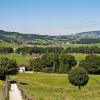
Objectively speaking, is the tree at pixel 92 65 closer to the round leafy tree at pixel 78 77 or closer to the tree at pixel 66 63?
the tree at pixel 66 63

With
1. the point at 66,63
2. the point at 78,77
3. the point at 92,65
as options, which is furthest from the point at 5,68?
the point at 66,63

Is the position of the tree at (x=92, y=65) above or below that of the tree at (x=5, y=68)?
below

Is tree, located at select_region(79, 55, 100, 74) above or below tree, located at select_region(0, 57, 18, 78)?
below

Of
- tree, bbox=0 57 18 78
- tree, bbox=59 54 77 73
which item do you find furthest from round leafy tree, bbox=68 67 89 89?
tree, bbox=59 54 77 73

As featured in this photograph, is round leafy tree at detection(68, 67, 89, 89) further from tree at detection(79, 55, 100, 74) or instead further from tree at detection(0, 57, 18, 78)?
tree at detection(79, 55, 100, 74)

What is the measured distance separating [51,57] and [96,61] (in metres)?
29.3

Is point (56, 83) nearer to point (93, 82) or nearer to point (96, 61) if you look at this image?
point (93, 82)

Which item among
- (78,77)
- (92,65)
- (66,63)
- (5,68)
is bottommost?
(92,65)

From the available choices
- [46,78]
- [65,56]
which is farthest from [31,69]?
[46,78]

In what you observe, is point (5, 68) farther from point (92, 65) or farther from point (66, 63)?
point (66, 63)

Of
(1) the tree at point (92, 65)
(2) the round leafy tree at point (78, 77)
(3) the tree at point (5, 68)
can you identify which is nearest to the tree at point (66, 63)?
Answer: (1) the tree at point (92, 65)

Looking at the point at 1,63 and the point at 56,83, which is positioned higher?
the point at 1,63

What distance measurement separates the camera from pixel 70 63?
181750 millimetres

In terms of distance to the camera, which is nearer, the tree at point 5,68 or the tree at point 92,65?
the tree at point 5,68
